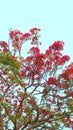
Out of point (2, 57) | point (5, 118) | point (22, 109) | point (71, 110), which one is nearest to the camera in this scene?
point (2, 57)

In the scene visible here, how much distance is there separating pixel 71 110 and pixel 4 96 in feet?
9.23

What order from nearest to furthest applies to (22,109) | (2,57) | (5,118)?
(2,57), (22,109), (5,118)

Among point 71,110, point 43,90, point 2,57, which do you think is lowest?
point 71,110

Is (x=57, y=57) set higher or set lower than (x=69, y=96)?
higher

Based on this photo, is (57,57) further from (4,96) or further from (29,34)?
(4,96)

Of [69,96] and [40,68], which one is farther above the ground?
[40,68]

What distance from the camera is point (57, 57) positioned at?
10.9m

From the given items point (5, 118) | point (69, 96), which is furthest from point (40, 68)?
point (5, 118)

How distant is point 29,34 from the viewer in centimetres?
1159

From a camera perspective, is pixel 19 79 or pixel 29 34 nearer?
pixel 19 79

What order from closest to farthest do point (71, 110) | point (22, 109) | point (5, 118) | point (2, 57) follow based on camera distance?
1. point (2, 57)
2. point (71, 110)
3. point (22, 109)
4. point (5, 118)

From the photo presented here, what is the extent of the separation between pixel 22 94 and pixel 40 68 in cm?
122

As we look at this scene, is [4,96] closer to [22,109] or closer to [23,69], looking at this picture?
[22,109]

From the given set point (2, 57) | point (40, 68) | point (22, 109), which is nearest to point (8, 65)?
point (2, 57)
